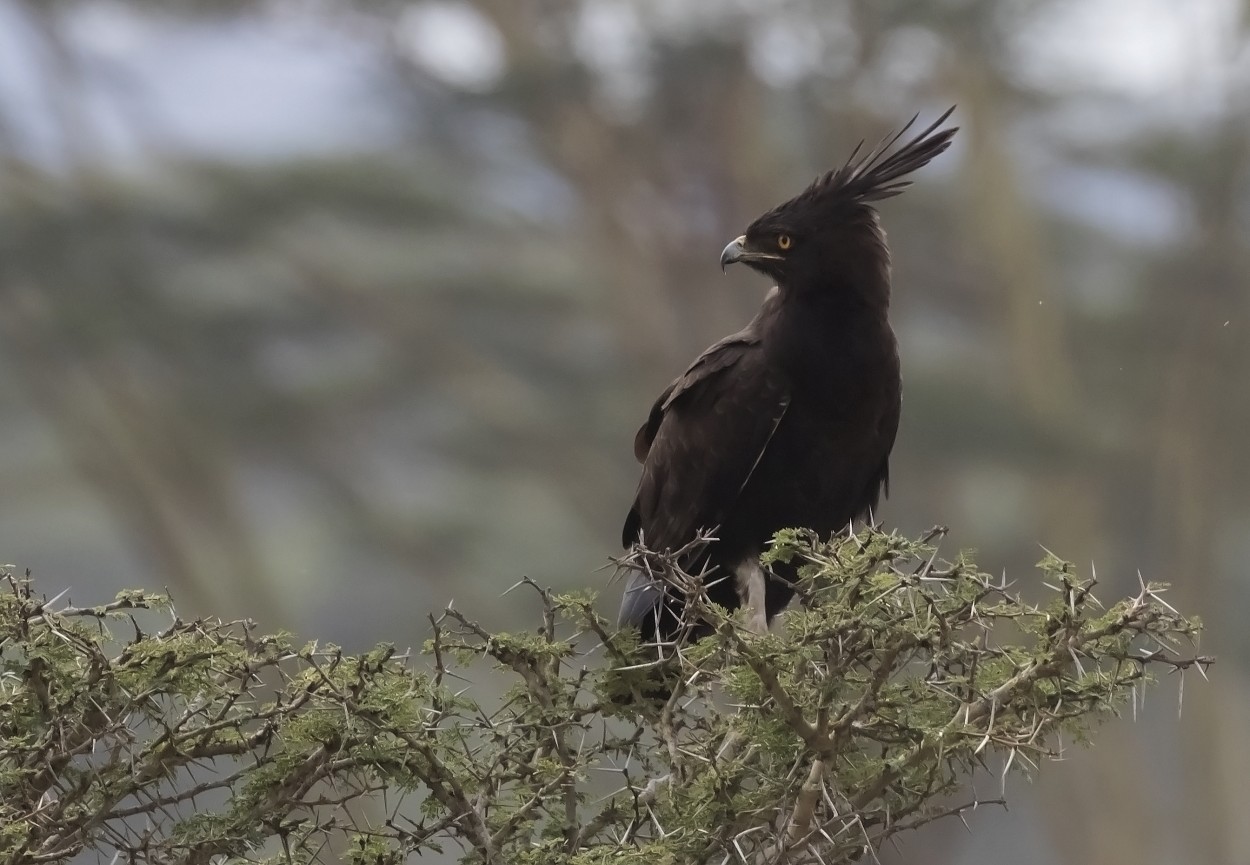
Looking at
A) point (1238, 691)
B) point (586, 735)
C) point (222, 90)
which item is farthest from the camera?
point (222, 90)

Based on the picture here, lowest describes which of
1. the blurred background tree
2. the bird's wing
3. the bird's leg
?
the bird's leg

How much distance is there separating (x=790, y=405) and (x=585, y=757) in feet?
4.28

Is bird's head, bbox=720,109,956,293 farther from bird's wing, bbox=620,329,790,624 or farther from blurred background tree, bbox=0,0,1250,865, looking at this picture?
blurred background tree, bbox=0,0,1250,865

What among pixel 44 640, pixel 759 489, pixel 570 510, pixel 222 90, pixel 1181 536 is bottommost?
pixel 44 640

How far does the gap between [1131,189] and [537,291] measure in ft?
13.9

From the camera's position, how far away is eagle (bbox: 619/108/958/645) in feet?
10.2

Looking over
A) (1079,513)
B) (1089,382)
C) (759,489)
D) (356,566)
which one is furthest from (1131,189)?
(759,489)

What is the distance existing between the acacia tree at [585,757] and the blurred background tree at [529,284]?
8.00 m

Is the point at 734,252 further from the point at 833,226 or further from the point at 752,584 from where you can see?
the point at 752,584

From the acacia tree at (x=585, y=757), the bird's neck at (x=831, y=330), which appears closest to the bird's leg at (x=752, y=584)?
the bird's neck at (x=831, y=330)

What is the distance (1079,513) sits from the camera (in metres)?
10.1

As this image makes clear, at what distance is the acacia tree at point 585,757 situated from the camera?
5.66ft

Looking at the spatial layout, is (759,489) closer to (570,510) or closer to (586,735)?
Answer: (586,735)

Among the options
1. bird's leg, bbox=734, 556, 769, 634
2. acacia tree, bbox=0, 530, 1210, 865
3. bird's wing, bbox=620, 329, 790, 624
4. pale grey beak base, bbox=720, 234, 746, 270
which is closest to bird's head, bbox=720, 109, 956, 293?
pale grey beak base, bbox=720, 234, 746, 270
